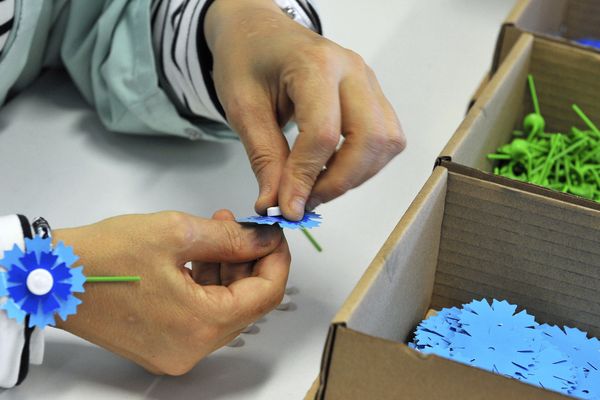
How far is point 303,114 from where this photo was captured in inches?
28.5

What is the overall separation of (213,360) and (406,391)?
24 centimetres

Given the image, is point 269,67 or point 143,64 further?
point 143,64

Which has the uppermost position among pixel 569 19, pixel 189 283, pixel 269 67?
pixel 569 19

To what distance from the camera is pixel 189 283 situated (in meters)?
0.69

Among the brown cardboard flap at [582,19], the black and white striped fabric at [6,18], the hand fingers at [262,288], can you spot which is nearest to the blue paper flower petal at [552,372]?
the hand fingers at [262,288]

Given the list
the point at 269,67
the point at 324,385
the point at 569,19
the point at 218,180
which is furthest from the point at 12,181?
the point at 569,19

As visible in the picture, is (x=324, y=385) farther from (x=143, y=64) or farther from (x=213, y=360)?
(x=143, y=64)

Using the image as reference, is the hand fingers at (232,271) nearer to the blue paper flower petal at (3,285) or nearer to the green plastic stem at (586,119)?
the blue paper flower petal at (3,285)

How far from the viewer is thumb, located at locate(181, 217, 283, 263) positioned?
0.70 m

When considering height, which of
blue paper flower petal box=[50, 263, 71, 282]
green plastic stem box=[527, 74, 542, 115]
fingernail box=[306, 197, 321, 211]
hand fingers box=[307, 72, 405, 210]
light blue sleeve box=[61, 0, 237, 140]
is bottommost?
blue paper flower petal box=[50, 263, 71, 282]

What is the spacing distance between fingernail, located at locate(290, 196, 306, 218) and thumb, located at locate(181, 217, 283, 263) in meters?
0.03

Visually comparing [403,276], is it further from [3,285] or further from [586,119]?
[586,119]

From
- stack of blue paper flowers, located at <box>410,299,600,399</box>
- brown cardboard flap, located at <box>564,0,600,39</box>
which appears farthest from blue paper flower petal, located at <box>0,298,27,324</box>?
brown cardboard flap, located at <box>564,0,600,39</box>

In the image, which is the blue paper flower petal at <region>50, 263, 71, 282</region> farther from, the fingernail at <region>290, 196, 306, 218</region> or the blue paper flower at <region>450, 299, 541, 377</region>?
the blue paper flower at <region>450, 299, 541, 377</region>
